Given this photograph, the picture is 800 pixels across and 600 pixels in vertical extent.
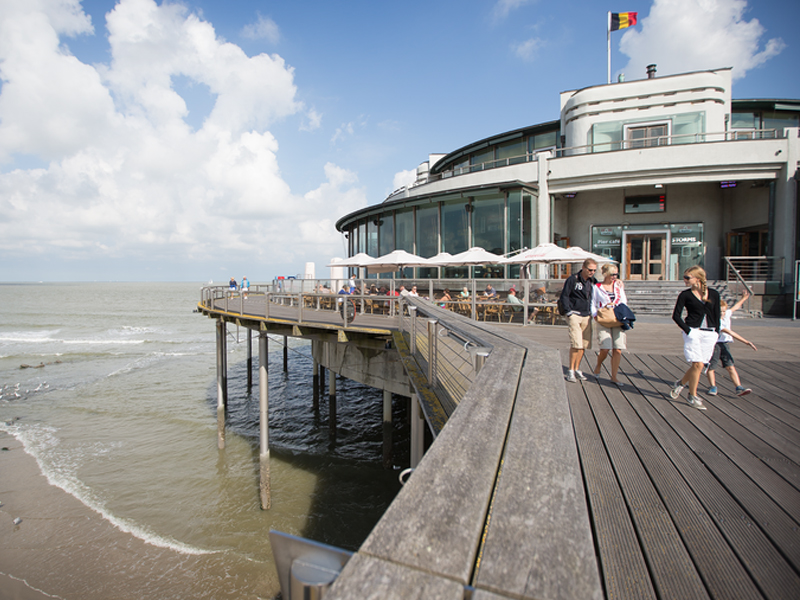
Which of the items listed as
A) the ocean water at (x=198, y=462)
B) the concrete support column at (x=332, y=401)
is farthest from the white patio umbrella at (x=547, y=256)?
the concrete support column at (x=332, y=401)

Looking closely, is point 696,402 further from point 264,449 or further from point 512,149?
point 512,149

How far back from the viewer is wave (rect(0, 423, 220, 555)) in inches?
332

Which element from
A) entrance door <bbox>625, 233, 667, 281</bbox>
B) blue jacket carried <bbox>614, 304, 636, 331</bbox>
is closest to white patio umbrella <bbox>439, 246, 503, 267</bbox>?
entrance door <bbox>625, 233, 667, 281</bbox>

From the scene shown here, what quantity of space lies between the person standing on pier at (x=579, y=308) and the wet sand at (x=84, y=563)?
661 centimetres

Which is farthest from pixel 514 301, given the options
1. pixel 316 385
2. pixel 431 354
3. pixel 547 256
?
pixel 431 354

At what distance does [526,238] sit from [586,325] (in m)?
14.4

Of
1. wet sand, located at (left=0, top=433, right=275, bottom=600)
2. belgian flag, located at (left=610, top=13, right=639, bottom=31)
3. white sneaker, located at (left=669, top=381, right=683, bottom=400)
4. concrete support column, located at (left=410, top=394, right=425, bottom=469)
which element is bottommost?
wet sand, located at (left=0, top=433, right=275, bottom=600)

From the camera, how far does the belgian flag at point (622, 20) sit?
24141 mm

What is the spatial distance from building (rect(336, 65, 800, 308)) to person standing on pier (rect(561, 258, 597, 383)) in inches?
527

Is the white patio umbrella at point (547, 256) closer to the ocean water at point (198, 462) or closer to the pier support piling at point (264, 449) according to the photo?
the ocean water at point (198, 462)

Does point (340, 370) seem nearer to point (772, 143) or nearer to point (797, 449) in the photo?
point (797, 449)

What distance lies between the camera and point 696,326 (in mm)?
4914

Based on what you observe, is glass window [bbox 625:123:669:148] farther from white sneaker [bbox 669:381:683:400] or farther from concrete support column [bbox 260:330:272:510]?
concrete support column [bbox 260:330:272:510]

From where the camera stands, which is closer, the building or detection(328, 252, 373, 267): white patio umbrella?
the building
